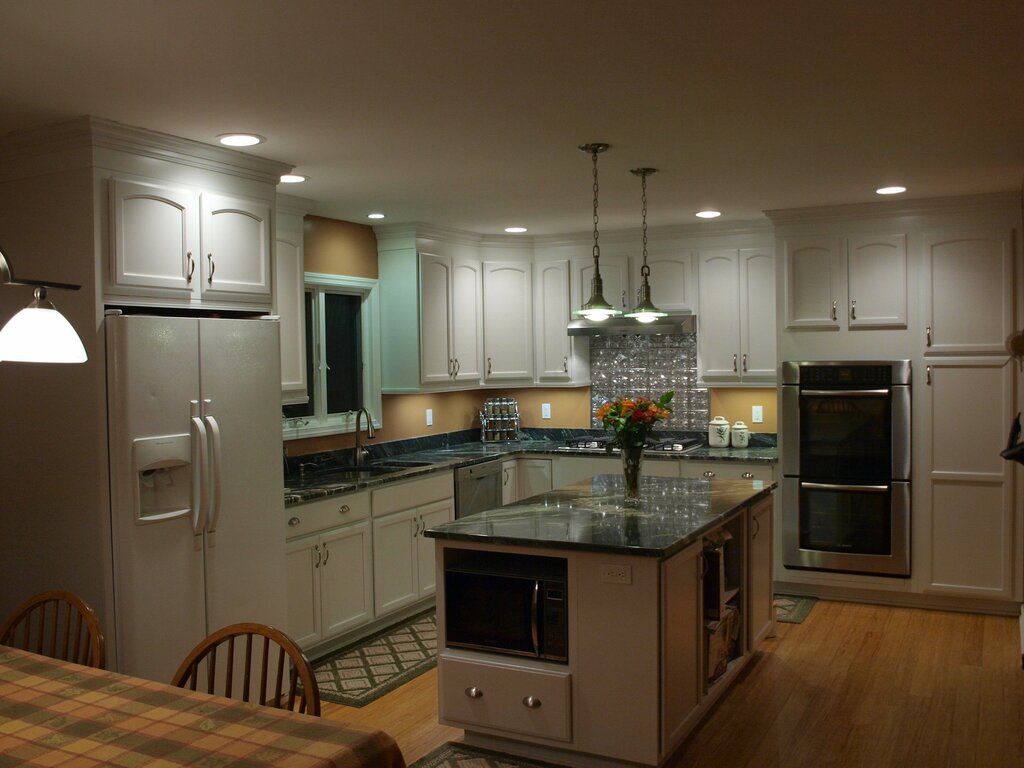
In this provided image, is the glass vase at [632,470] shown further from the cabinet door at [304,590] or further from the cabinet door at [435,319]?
the cabinet door at [435,319]

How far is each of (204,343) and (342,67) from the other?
4.68ft

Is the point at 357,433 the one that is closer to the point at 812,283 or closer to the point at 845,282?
the point at 812,283

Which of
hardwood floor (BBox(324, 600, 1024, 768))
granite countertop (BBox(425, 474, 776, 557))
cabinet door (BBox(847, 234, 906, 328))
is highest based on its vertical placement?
cabinet door (BBox(847, 234, 906, 328))

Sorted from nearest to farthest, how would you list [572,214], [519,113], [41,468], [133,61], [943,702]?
[133,61] → [519,113] → [41,468] → [943,702] → [572,214]

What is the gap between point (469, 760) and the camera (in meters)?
3.59

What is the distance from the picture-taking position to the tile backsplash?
671 centimetres

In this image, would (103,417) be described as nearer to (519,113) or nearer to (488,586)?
(488,586)

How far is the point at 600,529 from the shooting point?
3.64m

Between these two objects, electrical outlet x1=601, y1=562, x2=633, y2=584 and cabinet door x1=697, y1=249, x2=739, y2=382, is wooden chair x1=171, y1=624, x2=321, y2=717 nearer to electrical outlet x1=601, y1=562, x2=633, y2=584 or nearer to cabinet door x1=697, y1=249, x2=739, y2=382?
electrical outlet x1=601, y1=562, x2=633, y2=584

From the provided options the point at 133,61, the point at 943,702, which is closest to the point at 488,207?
the point at 133,61

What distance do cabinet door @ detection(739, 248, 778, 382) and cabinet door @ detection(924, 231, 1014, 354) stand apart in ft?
3.18

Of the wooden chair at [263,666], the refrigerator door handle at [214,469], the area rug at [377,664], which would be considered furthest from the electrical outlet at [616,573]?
the refrigerator door handle at [214,469]

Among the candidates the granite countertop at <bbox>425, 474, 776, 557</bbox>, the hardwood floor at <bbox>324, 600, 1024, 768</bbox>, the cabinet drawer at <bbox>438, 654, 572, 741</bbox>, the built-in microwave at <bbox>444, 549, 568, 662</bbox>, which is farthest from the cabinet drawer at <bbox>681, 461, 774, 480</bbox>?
the cabinet drawer at <bbox>438, 654, 572, 741</bbox>

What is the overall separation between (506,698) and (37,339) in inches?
88.7
